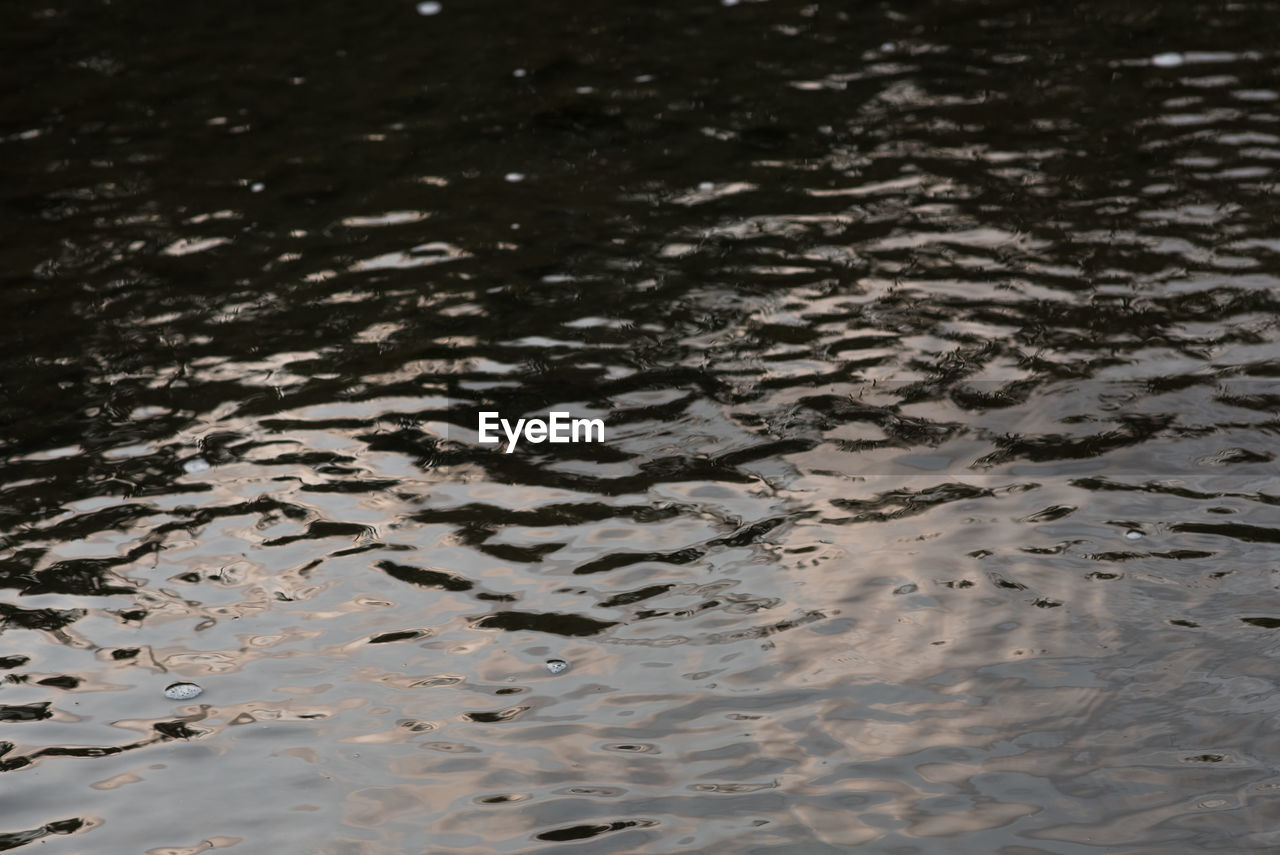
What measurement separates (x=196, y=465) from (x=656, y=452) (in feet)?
6.45

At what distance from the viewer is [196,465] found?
5.17 m

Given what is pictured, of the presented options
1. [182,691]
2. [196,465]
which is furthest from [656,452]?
[182,691]

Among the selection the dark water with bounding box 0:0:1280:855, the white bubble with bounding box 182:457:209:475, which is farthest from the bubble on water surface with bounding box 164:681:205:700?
the white bubble with bounding box 182:457:209:475

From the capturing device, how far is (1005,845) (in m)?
3.39

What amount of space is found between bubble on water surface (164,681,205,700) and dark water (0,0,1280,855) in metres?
0.05

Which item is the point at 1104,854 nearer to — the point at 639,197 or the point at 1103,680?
the point at 1103,680

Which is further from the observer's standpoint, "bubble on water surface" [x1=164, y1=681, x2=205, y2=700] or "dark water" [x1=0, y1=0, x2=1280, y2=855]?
"bubble on water surface" [x1=164, y1=681, x2=205, y2=700]

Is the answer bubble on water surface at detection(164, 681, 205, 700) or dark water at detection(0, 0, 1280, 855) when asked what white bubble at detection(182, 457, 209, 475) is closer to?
dark water at detection(0, 0, 1280, 855)

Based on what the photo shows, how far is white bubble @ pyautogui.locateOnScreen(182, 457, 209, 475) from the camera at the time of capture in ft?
16.9

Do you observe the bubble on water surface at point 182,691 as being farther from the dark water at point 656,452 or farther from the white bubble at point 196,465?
the white bubble at point 196,465

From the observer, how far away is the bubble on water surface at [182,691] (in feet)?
13.4

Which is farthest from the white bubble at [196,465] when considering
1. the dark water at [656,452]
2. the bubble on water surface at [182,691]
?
the bubble on water surface at [182,691]

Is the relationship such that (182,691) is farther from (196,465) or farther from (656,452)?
(656,452)

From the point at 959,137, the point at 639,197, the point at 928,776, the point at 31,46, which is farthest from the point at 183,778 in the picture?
the point at 31,46
